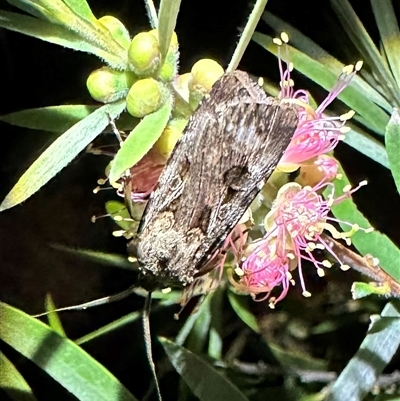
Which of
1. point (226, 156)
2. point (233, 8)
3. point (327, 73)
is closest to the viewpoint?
point (226, 156)

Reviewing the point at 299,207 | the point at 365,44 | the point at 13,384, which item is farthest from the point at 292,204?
the point at 13,384

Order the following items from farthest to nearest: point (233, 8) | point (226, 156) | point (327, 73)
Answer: point (233, 8)
point (327, 73)
point (226, 156)

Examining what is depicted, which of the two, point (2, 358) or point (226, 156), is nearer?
point (226, 156)

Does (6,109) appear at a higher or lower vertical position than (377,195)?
higher

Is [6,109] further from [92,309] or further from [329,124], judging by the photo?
[329,124]

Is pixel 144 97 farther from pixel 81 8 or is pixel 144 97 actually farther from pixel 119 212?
pixel 119 212

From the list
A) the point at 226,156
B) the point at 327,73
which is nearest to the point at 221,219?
the point at 226,156

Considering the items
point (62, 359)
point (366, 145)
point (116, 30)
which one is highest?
point (116, 30)
